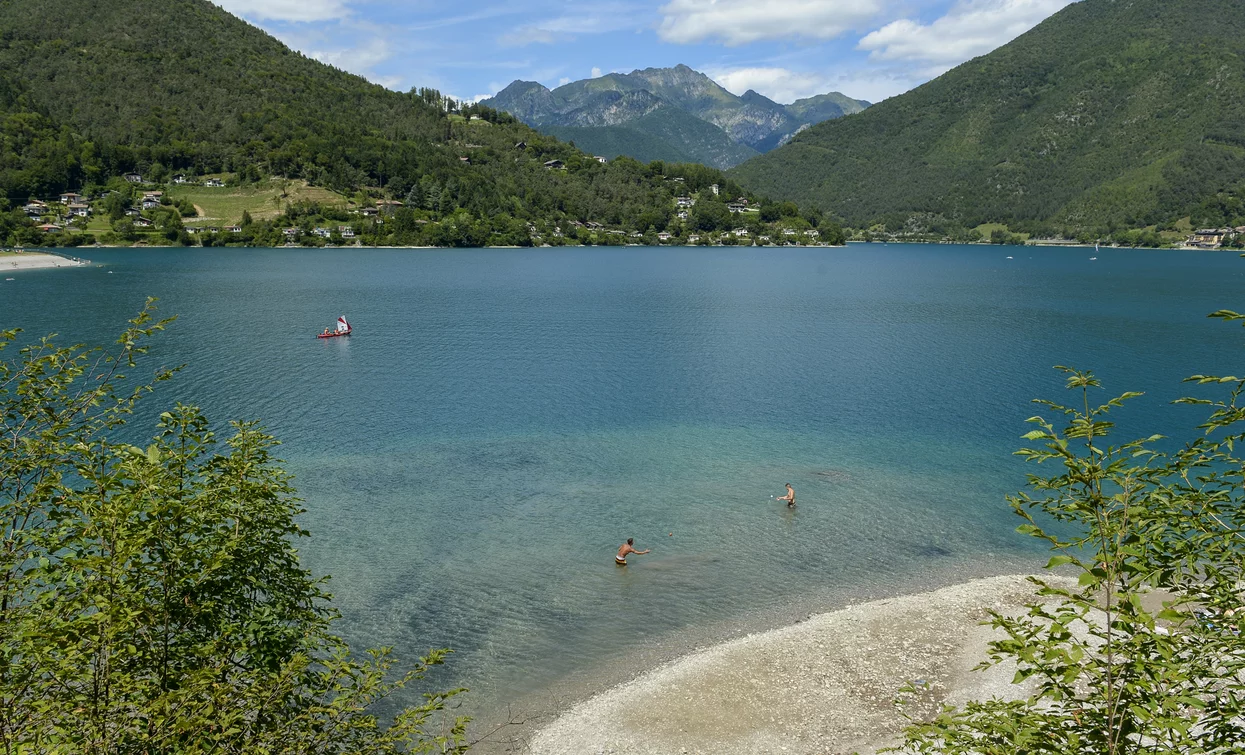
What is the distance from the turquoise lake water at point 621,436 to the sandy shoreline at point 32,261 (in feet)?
115

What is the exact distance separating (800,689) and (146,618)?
1975cm

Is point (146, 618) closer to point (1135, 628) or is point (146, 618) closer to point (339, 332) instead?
point (1135, 628)

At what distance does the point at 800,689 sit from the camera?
23.4 metres

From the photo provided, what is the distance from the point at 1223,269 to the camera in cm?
19950

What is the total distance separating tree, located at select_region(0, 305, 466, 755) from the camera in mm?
8758

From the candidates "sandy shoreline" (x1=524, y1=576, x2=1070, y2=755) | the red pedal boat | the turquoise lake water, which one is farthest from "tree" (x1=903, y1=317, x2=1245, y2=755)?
the red pedal boat

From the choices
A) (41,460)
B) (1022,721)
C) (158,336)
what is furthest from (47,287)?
(1022,721)

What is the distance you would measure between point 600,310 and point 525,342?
2981 centimetres

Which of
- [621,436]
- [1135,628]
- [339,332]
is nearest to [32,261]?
[339,332]

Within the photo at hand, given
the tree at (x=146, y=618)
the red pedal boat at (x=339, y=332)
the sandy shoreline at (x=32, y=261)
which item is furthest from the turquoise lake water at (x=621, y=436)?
the sandy shoreline at (x=32, y=261)

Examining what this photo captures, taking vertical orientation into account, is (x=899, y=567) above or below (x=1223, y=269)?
below

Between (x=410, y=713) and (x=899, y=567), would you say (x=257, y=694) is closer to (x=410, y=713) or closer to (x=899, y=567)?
(x=410, y=713)

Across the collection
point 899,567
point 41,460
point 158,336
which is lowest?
point 899,567

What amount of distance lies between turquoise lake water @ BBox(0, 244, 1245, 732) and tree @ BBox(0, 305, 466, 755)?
13.0m
